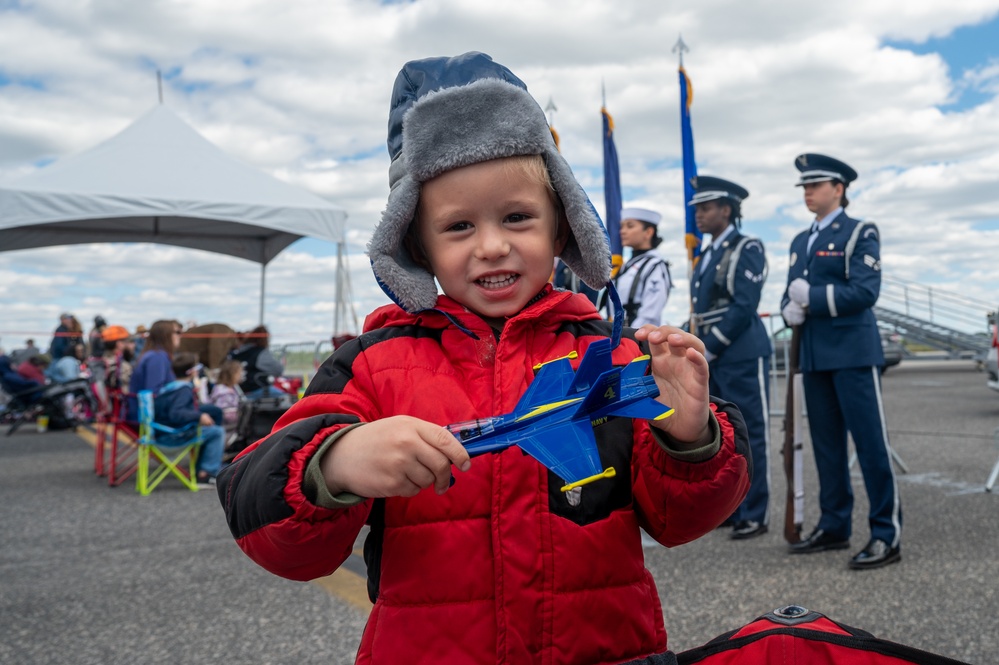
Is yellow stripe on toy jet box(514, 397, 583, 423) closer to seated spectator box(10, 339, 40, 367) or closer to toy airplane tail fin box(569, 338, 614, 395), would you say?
toy airplane tail fin box(569, 338, 614, 395)

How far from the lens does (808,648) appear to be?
49.7 inches

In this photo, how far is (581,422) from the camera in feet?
3.83

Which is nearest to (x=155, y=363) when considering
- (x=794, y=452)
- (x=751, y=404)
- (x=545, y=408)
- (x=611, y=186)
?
(x=611, y=186)

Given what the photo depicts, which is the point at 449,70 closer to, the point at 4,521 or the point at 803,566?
the point at 803,566

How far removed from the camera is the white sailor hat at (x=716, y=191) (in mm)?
5191

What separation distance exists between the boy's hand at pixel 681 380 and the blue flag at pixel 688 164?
5.34 metres

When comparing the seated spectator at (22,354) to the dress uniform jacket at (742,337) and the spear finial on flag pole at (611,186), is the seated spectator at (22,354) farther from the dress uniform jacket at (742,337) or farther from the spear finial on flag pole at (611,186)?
the dress uniform jacket at (742,337)

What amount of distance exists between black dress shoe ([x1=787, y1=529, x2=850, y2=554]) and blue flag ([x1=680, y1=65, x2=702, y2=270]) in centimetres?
261

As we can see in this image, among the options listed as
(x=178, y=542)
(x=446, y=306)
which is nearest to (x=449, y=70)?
(x=446, y=306)

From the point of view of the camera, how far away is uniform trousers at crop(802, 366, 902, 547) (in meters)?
4.12

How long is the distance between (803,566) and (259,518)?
3599 millimetres

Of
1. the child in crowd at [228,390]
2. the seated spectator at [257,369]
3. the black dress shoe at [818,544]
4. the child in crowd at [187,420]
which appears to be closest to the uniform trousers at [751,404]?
the black dress shoe at [818,544]

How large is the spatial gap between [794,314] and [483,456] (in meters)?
3.53

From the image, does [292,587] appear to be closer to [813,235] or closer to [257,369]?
[813,235]
